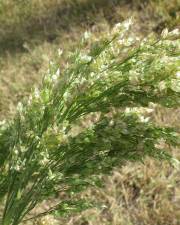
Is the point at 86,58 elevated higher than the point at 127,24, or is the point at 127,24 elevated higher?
the point at 127,24

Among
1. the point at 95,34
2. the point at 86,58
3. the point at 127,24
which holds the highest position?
the point at 95,34

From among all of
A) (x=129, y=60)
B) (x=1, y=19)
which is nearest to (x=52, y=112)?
(x=129, y=60)

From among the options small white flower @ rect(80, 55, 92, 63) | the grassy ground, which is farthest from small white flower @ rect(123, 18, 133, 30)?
the grassy ground

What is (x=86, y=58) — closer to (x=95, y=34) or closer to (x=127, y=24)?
(x=127, y=24)

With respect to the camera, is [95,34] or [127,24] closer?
[127,24]

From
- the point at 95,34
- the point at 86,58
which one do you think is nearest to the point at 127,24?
the point at 86,58

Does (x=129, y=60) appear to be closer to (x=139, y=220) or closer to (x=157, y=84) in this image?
(x=157, y=84)

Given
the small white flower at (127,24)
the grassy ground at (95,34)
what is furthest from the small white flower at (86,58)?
the grassy ground at (95,34)

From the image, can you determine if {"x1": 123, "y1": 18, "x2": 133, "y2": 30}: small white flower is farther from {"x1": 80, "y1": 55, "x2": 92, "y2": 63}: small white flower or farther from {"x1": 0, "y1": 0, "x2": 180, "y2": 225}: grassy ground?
{"x1": 0, "y1": 0, "x2": 180, "y2": 225}: grassy ground
